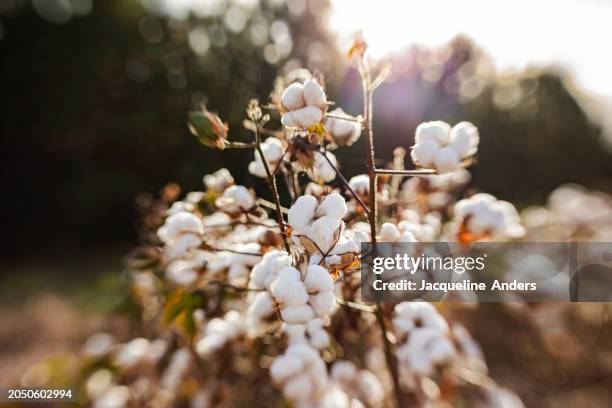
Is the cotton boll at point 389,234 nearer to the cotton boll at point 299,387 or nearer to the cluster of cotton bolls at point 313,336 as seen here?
the cluster of cotton bolls at point 313,336

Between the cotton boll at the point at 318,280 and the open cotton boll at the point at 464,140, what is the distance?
28cm

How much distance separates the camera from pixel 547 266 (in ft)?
3.96

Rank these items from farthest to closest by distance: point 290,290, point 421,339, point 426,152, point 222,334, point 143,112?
1. point 143,112
2. point 222,334
3. point 421,339
4. point 426,152
5. point 290,290

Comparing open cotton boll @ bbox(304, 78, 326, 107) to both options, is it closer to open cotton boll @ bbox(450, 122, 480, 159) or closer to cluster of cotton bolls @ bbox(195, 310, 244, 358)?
open cotton boll @ bbox(450, 122, 480, 159)

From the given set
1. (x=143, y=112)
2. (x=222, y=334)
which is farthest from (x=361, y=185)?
(x=143, y=112)

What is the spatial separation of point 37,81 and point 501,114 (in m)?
8.74

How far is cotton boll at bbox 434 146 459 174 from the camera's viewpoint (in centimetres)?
64

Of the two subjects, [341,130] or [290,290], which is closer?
[290,290]

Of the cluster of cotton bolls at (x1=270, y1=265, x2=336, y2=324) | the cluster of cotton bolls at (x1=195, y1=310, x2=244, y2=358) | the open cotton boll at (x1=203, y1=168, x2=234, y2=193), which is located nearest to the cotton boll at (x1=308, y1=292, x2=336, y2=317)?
the cluster of cotton bolls at (x1=270, y1=265, x2=336, y2=324)

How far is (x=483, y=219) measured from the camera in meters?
0.73

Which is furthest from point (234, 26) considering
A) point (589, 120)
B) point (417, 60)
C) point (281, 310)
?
point (589, 120)

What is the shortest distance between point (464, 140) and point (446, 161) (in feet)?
0.18

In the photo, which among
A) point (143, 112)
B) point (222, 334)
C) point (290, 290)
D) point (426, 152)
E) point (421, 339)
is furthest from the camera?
point (143, 112)

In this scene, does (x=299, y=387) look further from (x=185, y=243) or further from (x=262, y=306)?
(x=185, y=243)
